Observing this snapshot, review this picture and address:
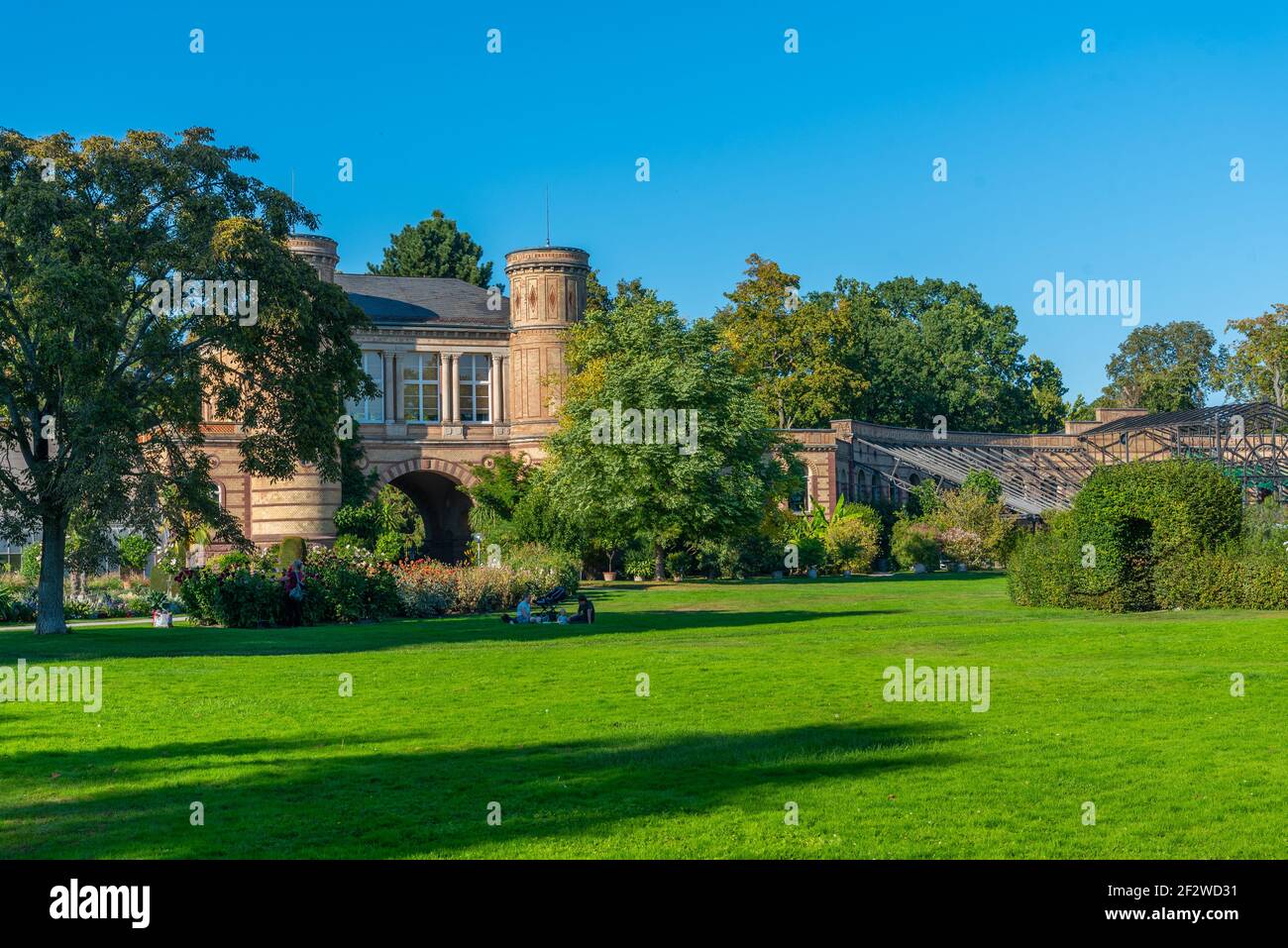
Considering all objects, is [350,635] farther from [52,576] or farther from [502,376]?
[502,376]

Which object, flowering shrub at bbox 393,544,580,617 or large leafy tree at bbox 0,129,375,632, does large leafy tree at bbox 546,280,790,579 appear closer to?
flowering shrub at bbox 393,544,580,617

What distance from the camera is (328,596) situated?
31000mm

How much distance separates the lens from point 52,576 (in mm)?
26109

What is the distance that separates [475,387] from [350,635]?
3579 centimetres

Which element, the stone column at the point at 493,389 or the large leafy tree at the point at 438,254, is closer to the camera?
the stone column at the point at 493,389

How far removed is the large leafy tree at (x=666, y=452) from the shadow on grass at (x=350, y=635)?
11.3 meters

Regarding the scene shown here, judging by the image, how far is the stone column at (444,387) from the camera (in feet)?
202

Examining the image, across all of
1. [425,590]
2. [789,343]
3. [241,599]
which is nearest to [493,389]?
[789,343]
